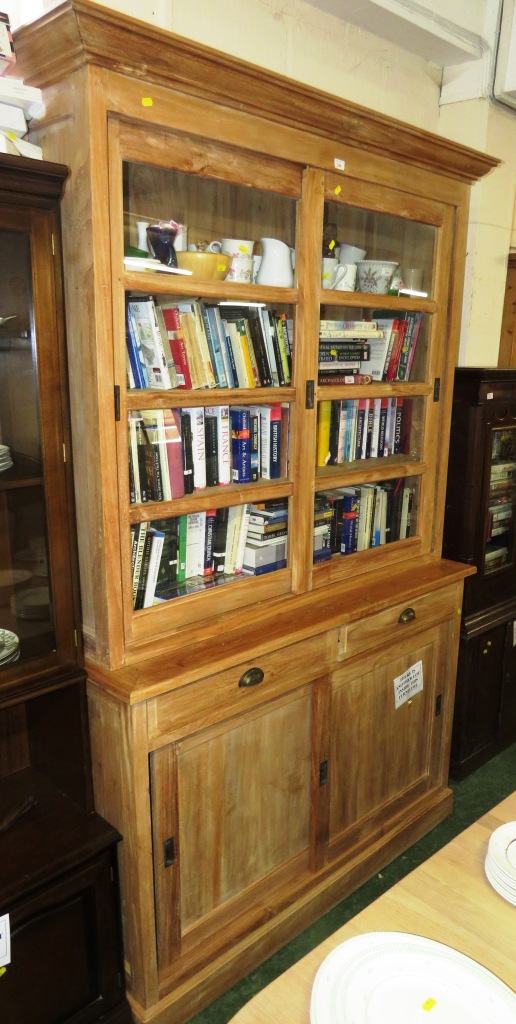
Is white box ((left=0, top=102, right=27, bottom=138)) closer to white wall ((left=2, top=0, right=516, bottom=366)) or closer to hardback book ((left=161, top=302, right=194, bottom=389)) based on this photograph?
white wall ((left=2, top=0, right=516, bottom=366))

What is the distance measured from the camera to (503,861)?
115cm

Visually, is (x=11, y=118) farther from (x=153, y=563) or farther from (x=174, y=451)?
(x=153, y=563)

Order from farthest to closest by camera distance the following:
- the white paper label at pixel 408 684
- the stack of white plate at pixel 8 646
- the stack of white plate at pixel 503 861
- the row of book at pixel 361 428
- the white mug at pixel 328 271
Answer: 1. the white paper label at pixel 408 684
2. the row of book at pixel 361 428
3. the white mug at pixel 328 271
4. the stack of white plate at pixel 8 646
5. the stack of white plate at pixel 503 861

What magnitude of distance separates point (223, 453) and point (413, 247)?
99 centimetres

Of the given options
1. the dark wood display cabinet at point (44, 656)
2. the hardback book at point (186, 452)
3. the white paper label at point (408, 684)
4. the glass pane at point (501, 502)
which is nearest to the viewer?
the dark wood display cabinet at point (44, 656)

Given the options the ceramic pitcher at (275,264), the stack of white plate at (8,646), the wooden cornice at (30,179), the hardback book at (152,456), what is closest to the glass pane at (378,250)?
the ceramic pitcher at (275,264)

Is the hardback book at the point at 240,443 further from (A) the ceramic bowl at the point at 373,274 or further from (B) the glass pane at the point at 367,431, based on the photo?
(A) the ceramic bowl at the point at 373,274

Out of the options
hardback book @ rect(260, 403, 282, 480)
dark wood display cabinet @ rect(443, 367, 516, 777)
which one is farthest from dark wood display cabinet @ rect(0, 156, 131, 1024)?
dark wood display cabinet @ rect(443, 367, 516, 777)

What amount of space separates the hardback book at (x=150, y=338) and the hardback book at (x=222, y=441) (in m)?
0.18

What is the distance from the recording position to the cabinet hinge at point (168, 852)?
5.36 feet

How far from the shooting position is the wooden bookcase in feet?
4.67

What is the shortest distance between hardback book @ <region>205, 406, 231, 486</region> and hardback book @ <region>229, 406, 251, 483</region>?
0.02 meters

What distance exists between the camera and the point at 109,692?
1544mm

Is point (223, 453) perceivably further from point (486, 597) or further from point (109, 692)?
point (486, 597)
